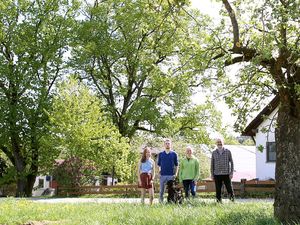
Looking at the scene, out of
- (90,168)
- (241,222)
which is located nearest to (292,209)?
(241,222)

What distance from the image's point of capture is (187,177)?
15.1 metres

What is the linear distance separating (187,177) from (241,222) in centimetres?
659

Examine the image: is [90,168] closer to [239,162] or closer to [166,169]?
[166,169]

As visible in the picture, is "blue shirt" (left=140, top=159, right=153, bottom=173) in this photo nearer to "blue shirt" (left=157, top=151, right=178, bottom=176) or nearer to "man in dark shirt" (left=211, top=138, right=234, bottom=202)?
"blue shirt" (left=157, top=151, right=178, bottom=176)

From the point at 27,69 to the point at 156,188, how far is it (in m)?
13.0

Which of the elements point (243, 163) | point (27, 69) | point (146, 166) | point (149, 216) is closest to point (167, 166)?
point (146, 166)

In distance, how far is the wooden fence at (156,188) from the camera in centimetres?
2569

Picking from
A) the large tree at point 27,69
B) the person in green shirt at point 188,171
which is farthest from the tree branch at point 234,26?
the large tree at point 27,69

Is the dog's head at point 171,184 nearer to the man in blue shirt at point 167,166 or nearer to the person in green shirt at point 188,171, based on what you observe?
the man in blue shirt at point 167,166

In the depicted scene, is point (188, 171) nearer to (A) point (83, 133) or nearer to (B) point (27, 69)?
(A) point (83, 133)

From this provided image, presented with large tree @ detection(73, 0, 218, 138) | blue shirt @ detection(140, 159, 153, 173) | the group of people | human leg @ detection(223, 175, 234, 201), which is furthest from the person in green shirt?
large tree @ detection(73, 0, 218, 138)

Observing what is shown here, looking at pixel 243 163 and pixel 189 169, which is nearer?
pixel 189 169

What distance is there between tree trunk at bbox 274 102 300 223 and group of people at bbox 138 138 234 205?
14.0 ft

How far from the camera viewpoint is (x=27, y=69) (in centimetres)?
3541
